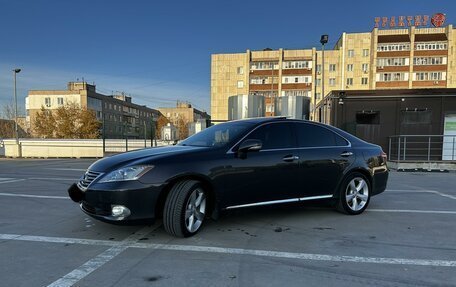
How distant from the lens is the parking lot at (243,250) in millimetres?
3352

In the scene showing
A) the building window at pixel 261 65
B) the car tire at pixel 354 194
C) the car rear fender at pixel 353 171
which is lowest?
the car tire at pixel 354 194

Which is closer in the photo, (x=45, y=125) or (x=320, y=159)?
(x=320, y=159)

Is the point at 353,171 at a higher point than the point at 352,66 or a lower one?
lower

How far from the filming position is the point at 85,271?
11.4 feet

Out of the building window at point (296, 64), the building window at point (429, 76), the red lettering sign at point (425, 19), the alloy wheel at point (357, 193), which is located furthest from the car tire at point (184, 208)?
the red lettering sign at point (425, 19)

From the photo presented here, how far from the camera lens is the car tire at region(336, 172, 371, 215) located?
19.4 feet

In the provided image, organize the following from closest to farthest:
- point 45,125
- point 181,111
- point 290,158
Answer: point 290,158 < point 45,125 < point 181,111

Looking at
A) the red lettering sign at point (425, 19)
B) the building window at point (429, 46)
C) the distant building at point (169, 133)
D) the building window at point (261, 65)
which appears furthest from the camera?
the building window at point (261, 65)

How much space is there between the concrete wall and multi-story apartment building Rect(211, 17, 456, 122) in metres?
41.4

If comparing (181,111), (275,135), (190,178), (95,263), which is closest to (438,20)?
(275,135)

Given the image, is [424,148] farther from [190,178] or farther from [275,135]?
[190,178]

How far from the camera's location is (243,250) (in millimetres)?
4141

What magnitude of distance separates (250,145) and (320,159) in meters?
1.47

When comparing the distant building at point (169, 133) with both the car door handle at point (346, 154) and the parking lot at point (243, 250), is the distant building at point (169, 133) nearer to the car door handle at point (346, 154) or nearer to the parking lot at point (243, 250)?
the parking lot at point (243, 250)
